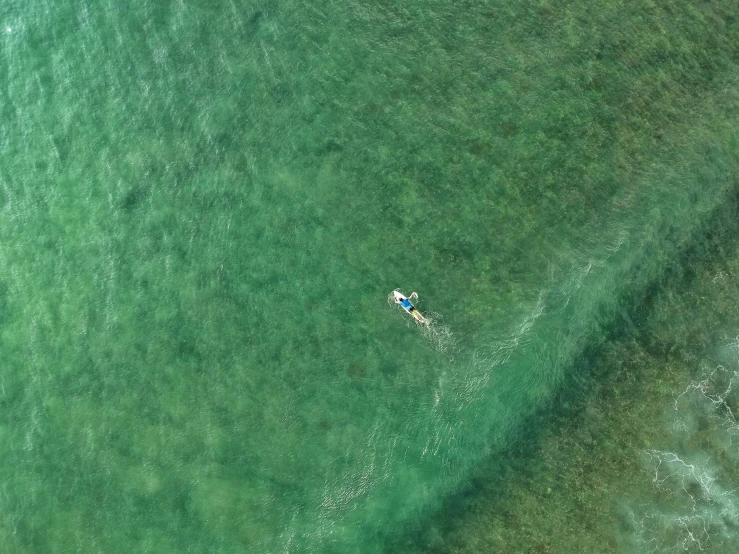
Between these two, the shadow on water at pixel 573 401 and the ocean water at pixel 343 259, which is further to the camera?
the ocean water at pixel 343 259

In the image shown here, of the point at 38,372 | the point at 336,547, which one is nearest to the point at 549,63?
the point at 336,547

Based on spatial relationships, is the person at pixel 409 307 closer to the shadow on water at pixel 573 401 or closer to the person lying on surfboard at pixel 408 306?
the person lying on surfboard at pixel 408 306

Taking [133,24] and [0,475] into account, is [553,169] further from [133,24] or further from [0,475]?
[0,475]

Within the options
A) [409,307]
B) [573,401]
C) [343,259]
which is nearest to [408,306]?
[409,307]

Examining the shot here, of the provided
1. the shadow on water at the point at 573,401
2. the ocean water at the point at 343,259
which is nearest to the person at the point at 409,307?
the ocean water at the point at 343,259

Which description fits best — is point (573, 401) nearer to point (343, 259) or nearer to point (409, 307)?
point (409, 307)

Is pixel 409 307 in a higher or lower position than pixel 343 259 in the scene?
lower

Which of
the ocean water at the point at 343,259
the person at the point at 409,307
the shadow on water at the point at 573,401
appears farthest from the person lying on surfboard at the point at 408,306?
the shadow on water at the point at 573,401

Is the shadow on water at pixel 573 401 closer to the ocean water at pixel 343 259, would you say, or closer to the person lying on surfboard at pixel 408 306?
the ocean water at pixel 343 259

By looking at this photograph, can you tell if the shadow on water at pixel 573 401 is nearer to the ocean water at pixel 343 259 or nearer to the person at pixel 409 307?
the ocean water at pixel 343 259

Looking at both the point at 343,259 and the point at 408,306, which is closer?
the point at 408,306
